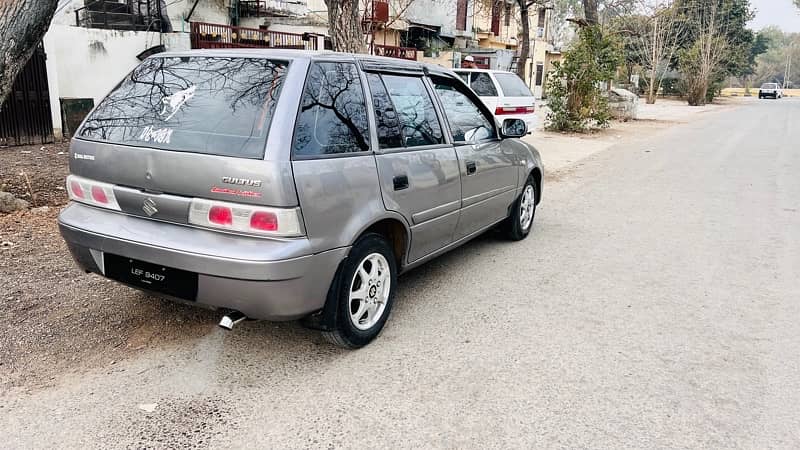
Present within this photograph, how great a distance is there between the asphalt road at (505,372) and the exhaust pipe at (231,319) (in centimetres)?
35

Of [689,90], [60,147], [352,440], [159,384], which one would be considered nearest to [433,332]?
[352,440]

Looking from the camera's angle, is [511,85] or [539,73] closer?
[511,85]

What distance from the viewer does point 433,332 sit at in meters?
4.10

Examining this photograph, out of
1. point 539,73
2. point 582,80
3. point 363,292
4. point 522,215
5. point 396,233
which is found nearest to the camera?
point 363,292

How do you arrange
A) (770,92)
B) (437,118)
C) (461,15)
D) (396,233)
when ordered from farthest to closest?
(770,92) < (461,15) < (437,118) < (396,233)

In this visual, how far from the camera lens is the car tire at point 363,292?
3.53 meters

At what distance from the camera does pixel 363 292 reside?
375 centimetres

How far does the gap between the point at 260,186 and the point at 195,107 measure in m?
0.75

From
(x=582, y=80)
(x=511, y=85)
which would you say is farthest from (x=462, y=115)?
(x=582, y=80)

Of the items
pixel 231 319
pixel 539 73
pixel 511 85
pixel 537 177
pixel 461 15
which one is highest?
pixel 461 15

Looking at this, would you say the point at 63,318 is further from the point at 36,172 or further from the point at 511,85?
the point at 511,85

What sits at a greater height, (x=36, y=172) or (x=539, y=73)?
(x=539, y=73)

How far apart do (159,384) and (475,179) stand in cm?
279

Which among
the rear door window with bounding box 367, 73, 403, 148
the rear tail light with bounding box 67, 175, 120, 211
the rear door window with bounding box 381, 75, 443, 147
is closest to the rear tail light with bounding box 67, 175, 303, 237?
the rear tail light with bounding box 67, 175, 120, 211
